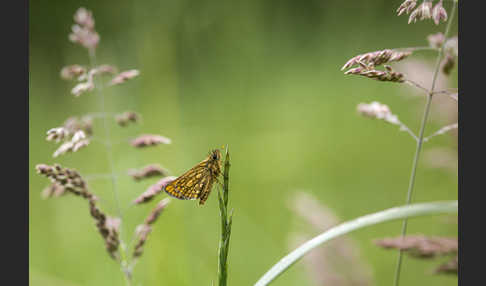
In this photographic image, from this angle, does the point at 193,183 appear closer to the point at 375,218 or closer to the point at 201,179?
the point at 201,179

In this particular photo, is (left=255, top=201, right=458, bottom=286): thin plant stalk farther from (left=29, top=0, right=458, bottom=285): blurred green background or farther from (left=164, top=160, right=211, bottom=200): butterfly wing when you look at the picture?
(left=29, top=0, right=458, bottom=285): blurred green background

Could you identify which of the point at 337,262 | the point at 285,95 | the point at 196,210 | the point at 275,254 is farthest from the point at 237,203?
the point at 337,262

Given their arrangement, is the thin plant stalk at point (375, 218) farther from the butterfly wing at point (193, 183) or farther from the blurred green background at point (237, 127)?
the blurred green background at point (237, 127)

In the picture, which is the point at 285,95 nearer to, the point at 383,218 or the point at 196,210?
the point at 196,210

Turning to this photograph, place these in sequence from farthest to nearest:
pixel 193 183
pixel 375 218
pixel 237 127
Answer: pixel 237 127
pixel 193 183
pixel 375 218

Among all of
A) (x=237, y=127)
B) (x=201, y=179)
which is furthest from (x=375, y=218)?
(x=237, y=127)

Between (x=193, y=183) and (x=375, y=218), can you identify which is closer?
(x=375, y=218)

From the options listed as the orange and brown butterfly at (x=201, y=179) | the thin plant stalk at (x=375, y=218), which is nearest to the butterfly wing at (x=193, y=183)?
the orange and brown butterfly at (x=201, y=179)
